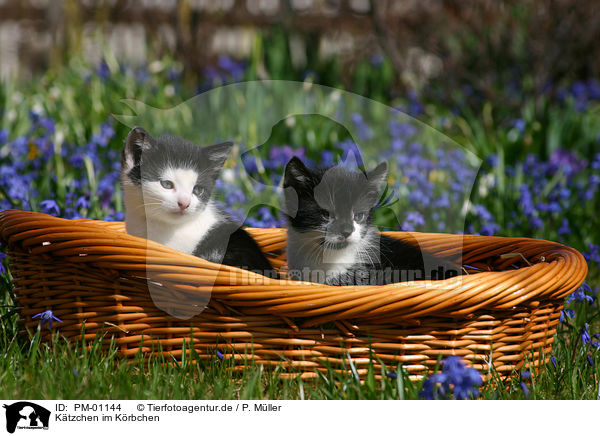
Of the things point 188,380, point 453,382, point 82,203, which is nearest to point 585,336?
point 453,382

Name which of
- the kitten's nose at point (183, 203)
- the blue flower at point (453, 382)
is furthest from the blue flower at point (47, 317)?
the blue flower at point (453, 382)

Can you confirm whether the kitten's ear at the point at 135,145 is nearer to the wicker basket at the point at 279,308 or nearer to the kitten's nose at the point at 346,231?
the wicker basket at the point at 279,308

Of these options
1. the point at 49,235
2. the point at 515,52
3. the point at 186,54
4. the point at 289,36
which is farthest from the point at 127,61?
the point at 49,235

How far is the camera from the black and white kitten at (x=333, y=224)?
1818 millimetres

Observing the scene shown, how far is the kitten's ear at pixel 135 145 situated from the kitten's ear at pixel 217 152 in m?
0.19

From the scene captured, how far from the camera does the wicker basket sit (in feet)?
4.92

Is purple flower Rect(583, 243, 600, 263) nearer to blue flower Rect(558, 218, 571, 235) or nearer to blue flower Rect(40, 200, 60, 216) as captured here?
blue flower Rect(558, 218, 571, 235)

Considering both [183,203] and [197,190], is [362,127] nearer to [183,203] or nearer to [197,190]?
[197,190]

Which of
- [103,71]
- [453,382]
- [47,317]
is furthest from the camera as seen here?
[103,71]

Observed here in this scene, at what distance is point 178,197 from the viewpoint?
5.98 ft

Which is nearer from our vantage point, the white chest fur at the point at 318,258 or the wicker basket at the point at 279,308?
the wicker basket at the point at 279,308
